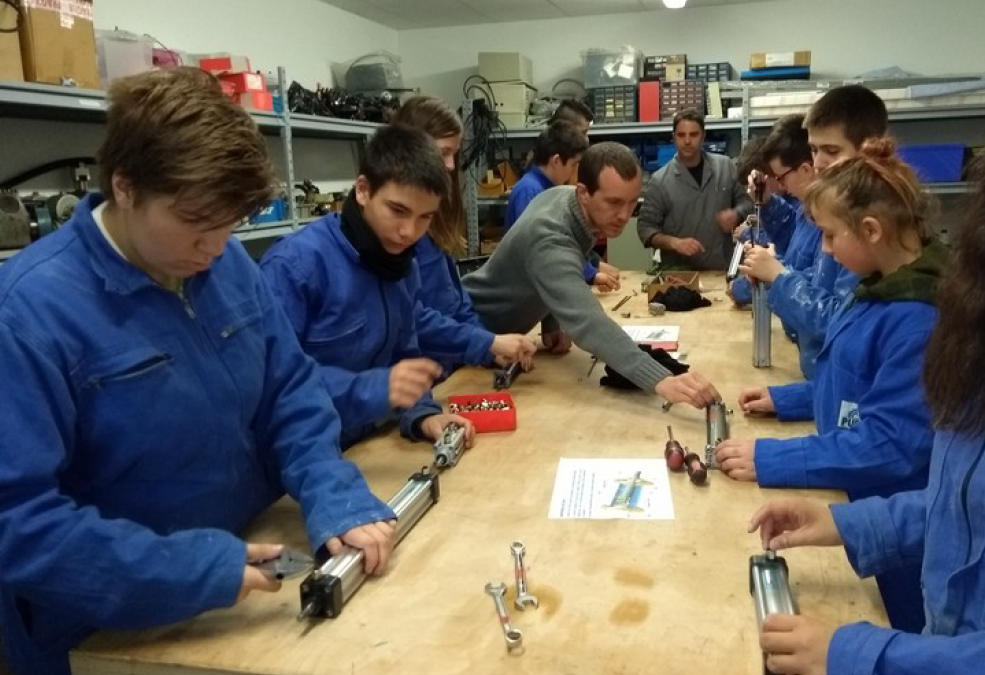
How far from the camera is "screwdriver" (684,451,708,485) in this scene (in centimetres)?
150

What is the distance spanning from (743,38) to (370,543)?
5.98 metres

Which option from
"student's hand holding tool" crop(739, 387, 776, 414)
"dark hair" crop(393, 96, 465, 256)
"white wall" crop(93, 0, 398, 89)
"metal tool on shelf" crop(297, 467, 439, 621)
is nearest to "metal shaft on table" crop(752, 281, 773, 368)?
"student's hand holding tool" crop(739, 387, 776, 414)

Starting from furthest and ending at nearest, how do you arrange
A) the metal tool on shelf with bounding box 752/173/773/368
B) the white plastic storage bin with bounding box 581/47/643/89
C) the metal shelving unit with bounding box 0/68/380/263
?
the white plastic storage bin with bounding box 581/47/643/89 < the metal shelving unit with bounding box 0/68/380/263 < the metal tool on shelf with bounding box 752/173/773/368

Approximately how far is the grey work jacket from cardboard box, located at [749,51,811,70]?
4.86ft

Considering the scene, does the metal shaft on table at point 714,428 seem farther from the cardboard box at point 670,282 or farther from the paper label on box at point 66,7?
the paper label on box at point 66,7

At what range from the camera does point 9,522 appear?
919 mm

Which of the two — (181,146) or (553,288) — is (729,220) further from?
(181,146)

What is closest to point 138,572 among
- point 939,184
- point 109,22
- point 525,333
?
point 525,333

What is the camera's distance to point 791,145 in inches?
111

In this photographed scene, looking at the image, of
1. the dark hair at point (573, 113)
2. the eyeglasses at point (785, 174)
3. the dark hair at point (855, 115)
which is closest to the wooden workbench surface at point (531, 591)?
the dark hair at point (855, 115)

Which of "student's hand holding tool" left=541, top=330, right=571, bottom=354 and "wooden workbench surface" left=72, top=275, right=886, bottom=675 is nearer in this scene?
"wooden workbench surface" left=72, top=275, right=886, bottom=675

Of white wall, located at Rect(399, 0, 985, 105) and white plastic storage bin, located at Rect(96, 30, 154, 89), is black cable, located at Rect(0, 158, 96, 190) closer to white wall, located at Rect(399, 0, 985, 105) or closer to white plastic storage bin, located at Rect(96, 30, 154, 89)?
white plastic storage bin, located at Rect(96, 30, 154, 89)

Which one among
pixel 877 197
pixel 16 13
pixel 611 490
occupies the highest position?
pixel 16 13

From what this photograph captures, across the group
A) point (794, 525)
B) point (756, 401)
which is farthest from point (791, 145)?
point (794, 525)
